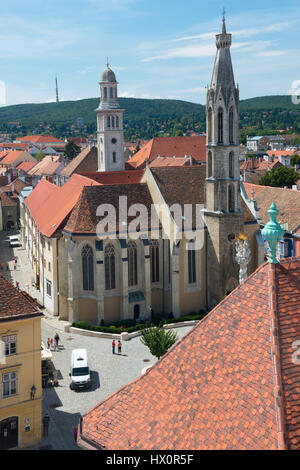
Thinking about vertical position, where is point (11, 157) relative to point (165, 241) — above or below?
above

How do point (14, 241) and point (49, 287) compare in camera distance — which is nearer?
point (49, 287)

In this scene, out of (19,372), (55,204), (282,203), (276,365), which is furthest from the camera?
(282,203)

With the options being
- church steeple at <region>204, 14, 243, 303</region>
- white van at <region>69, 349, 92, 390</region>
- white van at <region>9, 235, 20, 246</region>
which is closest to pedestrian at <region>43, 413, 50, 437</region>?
white van at <region>69, 349, 92, 390</region>

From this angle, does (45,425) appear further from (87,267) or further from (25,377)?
(87,267)

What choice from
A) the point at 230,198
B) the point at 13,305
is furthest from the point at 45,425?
the point at 230,198

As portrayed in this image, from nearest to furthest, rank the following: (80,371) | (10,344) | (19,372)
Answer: (10,344)
(19,372)
(80,371)

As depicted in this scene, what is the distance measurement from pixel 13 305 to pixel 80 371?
9.74 m

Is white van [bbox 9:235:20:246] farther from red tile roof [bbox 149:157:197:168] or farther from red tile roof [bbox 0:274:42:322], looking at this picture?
red tile roof [bbox 0:274:42:322]

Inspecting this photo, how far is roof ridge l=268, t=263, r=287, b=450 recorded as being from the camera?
840 cm

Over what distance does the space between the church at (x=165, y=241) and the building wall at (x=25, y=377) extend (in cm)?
1787

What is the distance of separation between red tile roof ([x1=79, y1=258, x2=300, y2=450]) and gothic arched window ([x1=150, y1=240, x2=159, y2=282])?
34933mm

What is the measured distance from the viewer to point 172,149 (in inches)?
4402

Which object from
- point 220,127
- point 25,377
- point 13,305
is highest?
point 220,127

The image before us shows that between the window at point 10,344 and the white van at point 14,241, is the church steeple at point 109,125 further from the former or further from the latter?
the window at point 10,344
